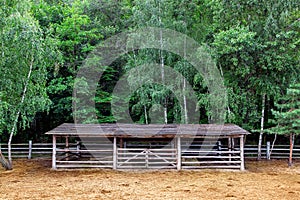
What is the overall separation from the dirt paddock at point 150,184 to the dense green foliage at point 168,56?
2.53 m

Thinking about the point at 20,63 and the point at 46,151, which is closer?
the point at 20,63

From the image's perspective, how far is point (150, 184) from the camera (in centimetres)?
945

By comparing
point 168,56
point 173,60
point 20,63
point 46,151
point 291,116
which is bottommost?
point 46,151

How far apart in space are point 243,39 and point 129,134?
682 centimetres

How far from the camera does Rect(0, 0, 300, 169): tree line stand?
39.0 feet

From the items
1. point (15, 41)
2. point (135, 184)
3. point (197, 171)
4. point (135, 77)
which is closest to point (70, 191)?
point (135, 184)

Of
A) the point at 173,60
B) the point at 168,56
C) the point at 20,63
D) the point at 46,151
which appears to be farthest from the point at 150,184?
the point at 46,151

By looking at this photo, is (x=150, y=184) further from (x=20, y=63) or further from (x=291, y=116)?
(x=20, y=63)

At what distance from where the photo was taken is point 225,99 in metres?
13.8

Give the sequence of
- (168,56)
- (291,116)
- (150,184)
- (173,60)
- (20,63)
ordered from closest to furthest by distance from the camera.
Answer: (150,184) → (20,63) → (291,116) → (168,56) → (173,60)

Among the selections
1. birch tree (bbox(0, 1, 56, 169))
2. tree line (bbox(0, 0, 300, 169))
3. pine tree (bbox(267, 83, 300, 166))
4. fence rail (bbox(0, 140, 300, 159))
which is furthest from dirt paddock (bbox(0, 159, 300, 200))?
fence rail (bbox(0, 140, 300, 159))

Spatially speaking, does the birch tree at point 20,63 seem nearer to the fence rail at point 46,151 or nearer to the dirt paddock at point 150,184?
the dirt paddock at point 150,184

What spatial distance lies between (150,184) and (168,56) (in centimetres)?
798

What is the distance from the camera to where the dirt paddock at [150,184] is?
8117 millimetres
